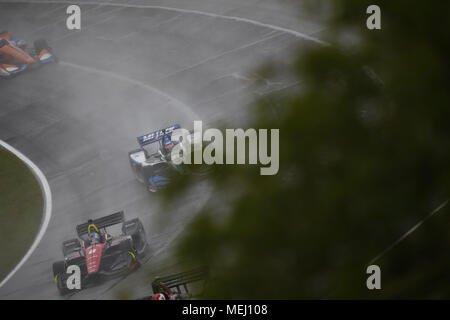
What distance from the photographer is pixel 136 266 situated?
17.0 metres

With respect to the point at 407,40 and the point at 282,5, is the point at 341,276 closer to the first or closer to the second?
the point at 407,40

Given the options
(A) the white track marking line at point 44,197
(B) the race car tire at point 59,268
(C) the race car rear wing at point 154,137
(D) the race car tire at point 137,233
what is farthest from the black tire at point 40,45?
(B) the race car tire at point 59,268

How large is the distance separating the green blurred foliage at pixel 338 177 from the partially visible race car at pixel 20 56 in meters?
26.9

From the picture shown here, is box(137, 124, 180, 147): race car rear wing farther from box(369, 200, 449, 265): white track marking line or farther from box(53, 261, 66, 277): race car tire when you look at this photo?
box(369, 200, 449, 265): white track marking line

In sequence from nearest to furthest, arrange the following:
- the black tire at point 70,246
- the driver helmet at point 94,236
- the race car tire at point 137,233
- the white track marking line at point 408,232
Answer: the white track marking line at point 408,232 < the driver helmet at point 94,236 < the race car tire at point 137,233 < the black tire at point 70,246

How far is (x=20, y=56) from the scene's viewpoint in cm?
3133

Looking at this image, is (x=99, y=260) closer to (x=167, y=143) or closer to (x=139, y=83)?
(x=167, y=143)

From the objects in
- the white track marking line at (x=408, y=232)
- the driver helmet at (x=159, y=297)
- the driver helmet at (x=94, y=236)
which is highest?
the white track marking line at (x=408, y=232)

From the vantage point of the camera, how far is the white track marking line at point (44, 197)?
19.1 metres

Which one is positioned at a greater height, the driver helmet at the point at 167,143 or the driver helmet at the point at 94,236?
the driver helmet at the point at 167,143

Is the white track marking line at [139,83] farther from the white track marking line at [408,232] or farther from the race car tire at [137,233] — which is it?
the white track marking line at [408,232]

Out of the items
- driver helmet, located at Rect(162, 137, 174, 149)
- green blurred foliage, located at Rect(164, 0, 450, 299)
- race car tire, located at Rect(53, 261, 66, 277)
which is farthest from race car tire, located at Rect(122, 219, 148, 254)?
green blurred foliage, located at Rect(164, 0, 450, 299)

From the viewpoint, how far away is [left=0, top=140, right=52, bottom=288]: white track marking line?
19.1m
